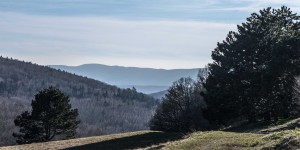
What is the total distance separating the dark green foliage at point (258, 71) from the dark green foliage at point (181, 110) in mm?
16312

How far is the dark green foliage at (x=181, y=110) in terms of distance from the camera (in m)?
73.4

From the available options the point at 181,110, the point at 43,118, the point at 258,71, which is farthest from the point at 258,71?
the point at 43,118

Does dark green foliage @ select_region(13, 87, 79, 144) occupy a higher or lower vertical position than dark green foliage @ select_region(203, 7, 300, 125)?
lower

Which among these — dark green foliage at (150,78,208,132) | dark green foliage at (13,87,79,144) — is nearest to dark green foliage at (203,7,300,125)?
dark green foliage at (150,78,208,132)

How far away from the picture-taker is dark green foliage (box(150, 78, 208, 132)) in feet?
241

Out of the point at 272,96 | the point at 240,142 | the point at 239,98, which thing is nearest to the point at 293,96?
the point at 272,96

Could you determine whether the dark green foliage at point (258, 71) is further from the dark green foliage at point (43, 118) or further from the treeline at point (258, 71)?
the dark green foliage at point (43, 118)

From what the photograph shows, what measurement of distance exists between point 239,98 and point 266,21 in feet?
33.8

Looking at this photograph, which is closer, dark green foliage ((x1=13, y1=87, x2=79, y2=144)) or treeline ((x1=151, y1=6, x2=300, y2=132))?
treeline ((x1=151, y1=6, x2=300, y2=132))

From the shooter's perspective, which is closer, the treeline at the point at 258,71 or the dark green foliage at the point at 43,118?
the treeline at the point at 258,71

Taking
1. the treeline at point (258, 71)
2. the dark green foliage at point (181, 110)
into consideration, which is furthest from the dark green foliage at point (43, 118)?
the treeline at point (258, 71)

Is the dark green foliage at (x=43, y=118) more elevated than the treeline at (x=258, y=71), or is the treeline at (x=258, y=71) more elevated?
the treeline at (x=258, y=71)

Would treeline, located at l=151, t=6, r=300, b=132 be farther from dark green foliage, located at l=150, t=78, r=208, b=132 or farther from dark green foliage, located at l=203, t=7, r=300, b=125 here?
dark green foliage, located at l=150, t=78, r=208, b=132

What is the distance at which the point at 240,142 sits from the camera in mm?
25125
